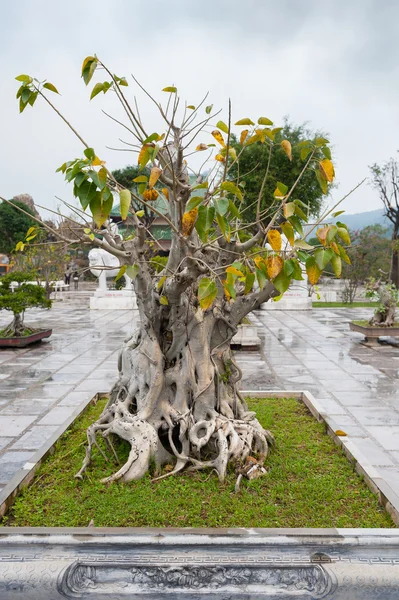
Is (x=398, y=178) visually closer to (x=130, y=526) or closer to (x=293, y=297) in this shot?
(x=293, y=297)

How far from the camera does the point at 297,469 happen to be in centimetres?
383

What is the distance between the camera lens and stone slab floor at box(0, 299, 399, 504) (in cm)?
528

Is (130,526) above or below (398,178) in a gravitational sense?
below

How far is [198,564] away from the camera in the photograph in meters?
2.59

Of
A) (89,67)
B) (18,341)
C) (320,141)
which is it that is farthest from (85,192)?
(18,341)

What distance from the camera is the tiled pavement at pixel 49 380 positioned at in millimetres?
5324

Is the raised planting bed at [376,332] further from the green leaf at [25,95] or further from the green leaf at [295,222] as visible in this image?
the green leaf at [25,95]

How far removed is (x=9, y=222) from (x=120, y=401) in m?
33.4

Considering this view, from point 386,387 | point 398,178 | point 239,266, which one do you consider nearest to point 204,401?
point 239,266

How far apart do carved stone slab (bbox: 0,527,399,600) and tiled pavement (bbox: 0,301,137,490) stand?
1873 millimetres

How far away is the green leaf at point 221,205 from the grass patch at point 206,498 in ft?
6.49

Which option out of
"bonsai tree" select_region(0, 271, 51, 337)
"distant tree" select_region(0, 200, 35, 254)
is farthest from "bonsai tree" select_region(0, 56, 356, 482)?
"distant tree" select_region(0, 200, 35, 254)

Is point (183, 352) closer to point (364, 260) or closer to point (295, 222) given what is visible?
point (295, 222)

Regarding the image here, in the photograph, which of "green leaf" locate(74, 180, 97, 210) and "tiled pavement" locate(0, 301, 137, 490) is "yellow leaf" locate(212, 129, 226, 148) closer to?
"green leaf" locate(74, 180, 97, 210)
